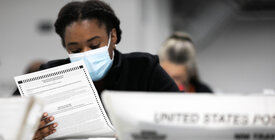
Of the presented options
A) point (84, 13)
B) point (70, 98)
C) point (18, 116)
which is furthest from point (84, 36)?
point (18, 116)

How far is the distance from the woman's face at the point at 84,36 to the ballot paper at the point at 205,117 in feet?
1.44

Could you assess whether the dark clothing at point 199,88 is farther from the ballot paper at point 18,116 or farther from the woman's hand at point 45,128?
the ballot paper at point 18,116

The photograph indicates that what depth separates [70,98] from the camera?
2.62ft

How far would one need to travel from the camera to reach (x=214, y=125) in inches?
20.7

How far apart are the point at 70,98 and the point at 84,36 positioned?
A: 0.20 m

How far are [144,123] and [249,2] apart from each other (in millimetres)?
5559

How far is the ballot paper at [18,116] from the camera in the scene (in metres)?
0.56

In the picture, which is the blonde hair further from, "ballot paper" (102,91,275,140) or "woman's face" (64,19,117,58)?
"ballot paper" (102,91,275,140)

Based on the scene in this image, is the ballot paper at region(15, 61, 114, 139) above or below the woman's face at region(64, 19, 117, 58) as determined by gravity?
below

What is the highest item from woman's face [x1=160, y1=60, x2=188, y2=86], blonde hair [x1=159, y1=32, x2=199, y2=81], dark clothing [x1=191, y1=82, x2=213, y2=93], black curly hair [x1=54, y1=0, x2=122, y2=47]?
black curly hair [x1=54, y1=0, x2=122, y2=47]

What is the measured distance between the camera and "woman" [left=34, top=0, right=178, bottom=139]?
95 cm

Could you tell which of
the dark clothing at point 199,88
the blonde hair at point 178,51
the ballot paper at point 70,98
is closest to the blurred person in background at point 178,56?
the blonde hair at point 178,51

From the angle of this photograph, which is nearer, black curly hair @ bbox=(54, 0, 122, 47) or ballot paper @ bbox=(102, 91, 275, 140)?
ballot paper @ bbox=(102, 91, 275, 140)

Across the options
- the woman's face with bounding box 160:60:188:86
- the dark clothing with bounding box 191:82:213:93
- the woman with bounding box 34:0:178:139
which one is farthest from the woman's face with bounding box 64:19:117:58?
the dark clothing with bounding box 191:82:213:93
